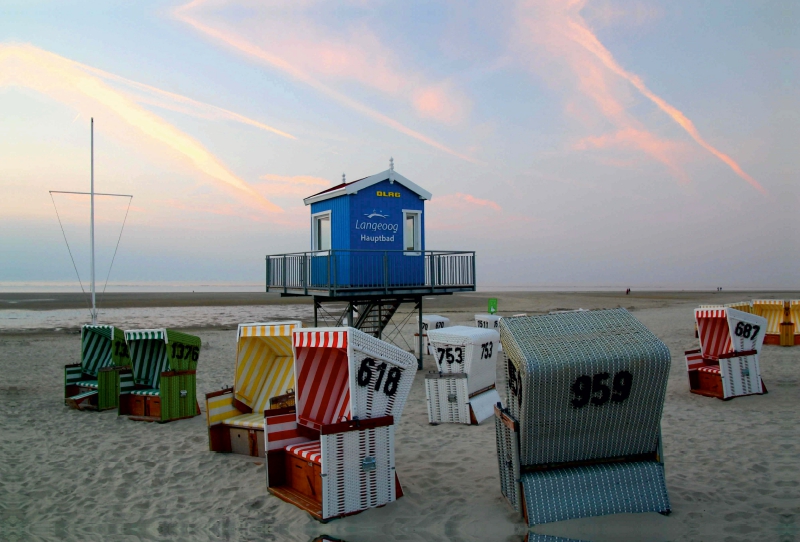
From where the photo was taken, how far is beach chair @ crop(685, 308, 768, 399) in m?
10.9

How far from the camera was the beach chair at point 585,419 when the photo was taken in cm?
518

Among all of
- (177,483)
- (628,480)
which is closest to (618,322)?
(628,480)

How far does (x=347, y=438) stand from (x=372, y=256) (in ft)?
32.4

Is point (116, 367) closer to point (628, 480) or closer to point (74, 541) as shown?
point (74, 541)

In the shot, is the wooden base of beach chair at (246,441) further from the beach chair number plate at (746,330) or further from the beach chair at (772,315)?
the beach chair at (772,315)

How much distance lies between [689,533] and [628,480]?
0.65 metres

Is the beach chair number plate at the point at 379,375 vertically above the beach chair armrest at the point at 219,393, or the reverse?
the beach chair number plate at the point at 379,375

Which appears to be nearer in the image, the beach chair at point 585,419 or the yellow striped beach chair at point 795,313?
the beach chair at point 585,419

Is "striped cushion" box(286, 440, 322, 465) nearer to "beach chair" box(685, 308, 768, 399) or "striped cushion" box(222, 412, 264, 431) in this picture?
"striped cushion" box(222, 412, 264, 431)

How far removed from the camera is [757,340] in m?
11.3

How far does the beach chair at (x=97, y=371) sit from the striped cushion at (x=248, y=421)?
423cm

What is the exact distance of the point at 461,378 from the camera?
9.64 meters

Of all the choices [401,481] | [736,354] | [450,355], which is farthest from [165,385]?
[736,354]

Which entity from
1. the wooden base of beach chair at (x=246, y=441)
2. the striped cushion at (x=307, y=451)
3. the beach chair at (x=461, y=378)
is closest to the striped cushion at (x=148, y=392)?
the wooden base of beach chair at (x=246, y=441)
